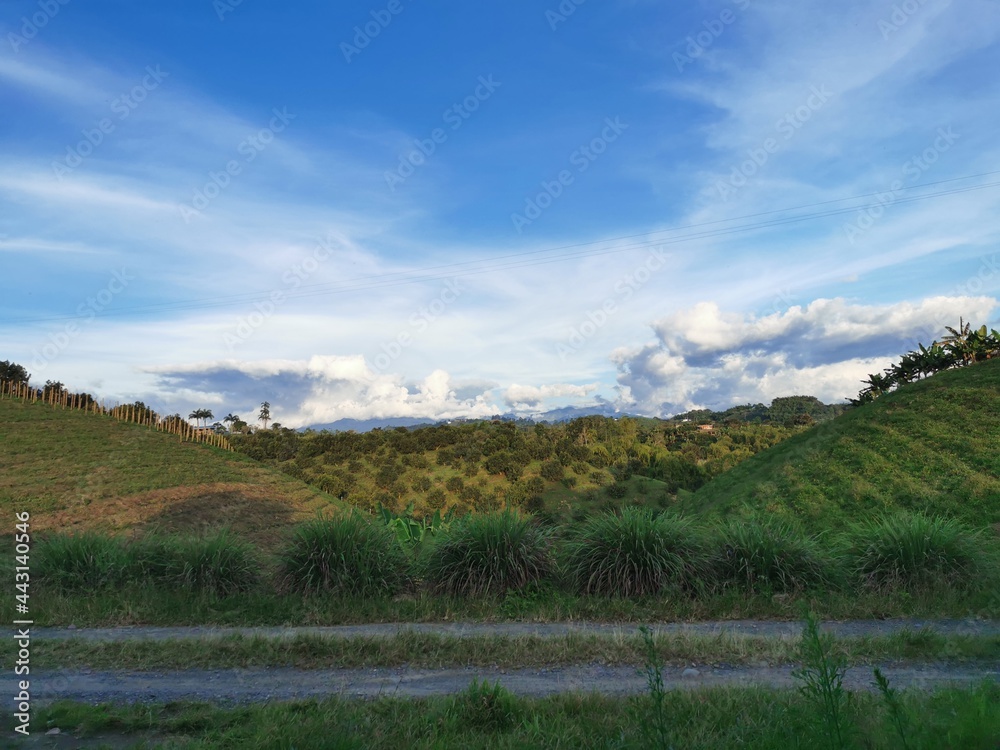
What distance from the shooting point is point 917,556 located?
7605 mm

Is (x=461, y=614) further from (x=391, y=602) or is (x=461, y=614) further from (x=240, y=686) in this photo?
(x=240, y=686)

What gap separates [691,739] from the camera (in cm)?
360

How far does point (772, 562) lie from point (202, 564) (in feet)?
24.4

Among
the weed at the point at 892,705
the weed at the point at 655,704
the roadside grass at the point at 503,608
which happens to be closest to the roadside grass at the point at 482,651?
the roadside grass at the point at 503,608

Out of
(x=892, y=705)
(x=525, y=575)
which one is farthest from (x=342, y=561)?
(x=892, y=705)

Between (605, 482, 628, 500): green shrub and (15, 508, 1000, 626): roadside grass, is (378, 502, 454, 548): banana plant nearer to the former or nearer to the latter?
(15, 508, 1000, 626): roadside grass

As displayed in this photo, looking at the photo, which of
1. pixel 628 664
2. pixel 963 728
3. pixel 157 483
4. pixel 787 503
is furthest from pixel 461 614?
pixel 157 483

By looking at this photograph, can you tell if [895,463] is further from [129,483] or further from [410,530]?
[129,483]

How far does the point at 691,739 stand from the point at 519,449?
50861mm

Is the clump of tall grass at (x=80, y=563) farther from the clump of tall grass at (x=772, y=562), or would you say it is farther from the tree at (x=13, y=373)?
the tree at (x=13, y=373)

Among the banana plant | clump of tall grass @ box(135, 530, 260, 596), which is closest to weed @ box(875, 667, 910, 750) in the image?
the banana plant

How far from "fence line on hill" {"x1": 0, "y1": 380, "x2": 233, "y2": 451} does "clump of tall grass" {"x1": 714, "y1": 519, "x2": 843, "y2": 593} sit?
42.3 metres

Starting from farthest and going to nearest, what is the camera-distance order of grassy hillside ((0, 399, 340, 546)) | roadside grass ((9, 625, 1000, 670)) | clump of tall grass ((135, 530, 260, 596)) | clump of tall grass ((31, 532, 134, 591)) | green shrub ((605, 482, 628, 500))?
1. green shrub ((605, 482, 628, 500))
2. grassy hillside ((0, 399, 340, 546))
3. clump of tall grass ((31, 532, 134, 591))
4. clump of tall grass ((135, 530, 260, 596))
5. roadside grass ((9, 625, 1000, 670))

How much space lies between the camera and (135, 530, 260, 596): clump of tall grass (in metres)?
7.82
